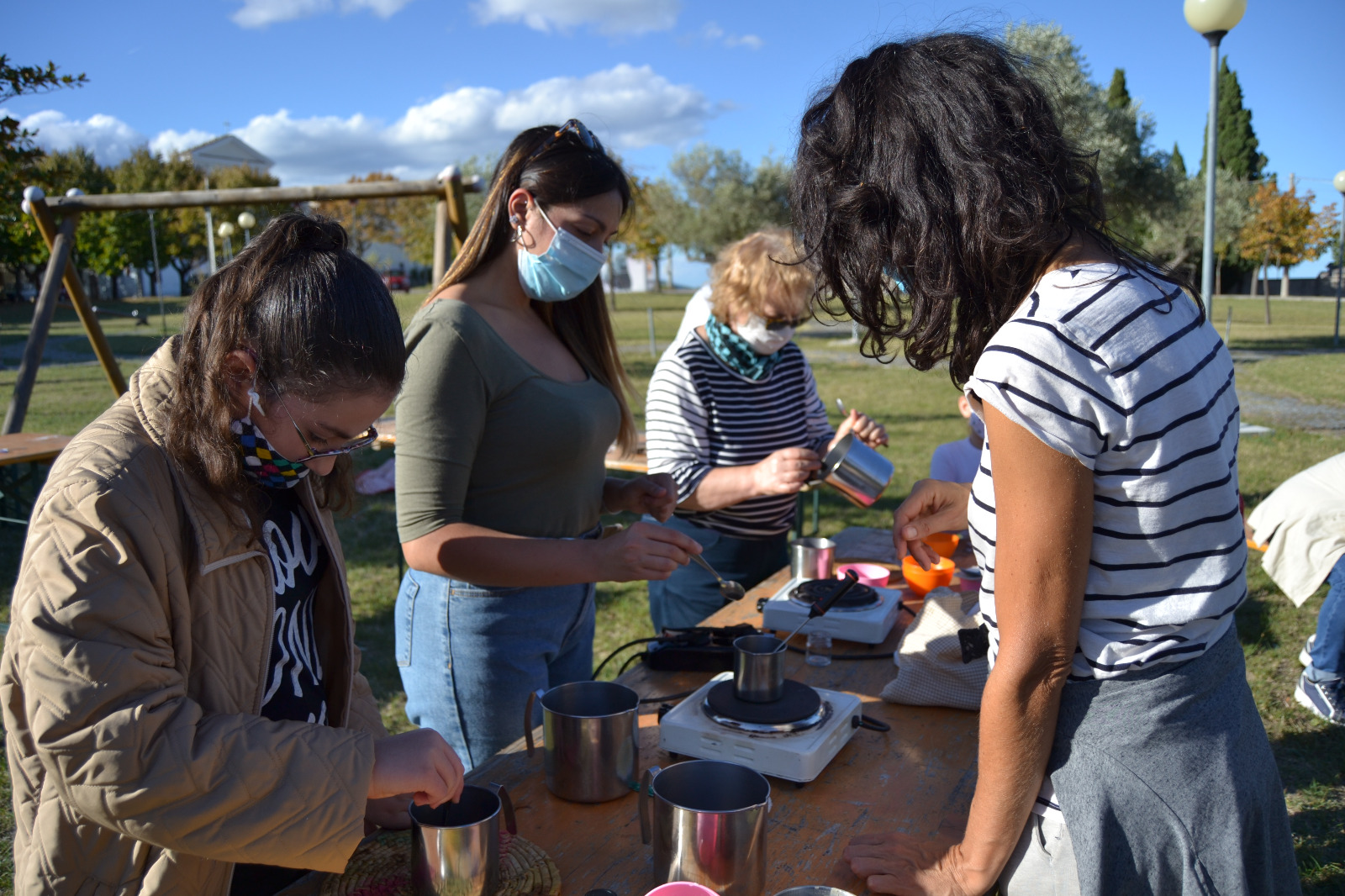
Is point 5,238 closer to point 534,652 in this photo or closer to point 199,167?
point 199,167

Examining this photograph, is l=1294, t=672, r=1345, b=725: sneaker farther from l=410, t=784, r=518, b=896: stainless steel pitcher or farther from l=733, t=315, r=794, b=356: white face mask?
l=410, t=784, r=518, b=896: stainless steel pitcher

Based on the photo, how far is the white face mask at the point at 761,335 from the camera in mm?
2979

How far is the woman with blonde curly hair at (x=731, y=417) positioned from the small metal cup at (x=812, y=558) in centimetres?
30

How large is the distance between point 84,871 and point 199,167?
15179 millimetres

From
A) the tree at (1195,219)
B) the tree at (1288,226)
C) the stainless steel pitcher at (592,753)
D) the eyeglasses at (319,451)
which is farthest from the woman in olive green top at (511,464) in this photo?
the tree at (1288,226)

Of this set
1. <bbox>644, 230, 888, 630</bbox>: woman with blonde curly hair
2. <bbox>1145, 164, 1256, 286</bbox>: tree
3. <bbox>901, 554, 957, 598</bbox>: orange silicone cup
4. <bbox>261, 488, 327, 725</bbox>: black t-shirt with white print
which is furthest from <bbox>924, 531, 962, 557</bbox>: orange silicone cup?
<bbox>1145, 164, 1256, 286</bbox>: tree

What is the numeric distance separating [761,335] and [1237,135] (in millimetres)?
44697

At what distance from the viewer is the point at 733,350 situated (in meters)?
3.01

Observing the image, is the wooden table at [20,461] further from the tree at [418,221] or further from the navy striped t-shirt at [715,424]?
the tree at [418,221]

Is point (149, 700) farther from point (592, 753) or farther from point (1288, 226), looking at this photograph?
point (1288, 226)

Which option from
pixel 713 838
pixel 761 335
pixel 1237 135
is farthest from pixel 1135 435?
pixel 1237 135

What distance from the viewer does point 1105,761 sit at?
1.20 m

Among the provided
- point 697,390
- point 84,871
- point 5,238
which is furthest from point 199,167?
point 84,871

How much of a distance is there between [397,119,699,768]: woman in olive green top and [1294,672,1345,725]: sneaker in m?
3.62
